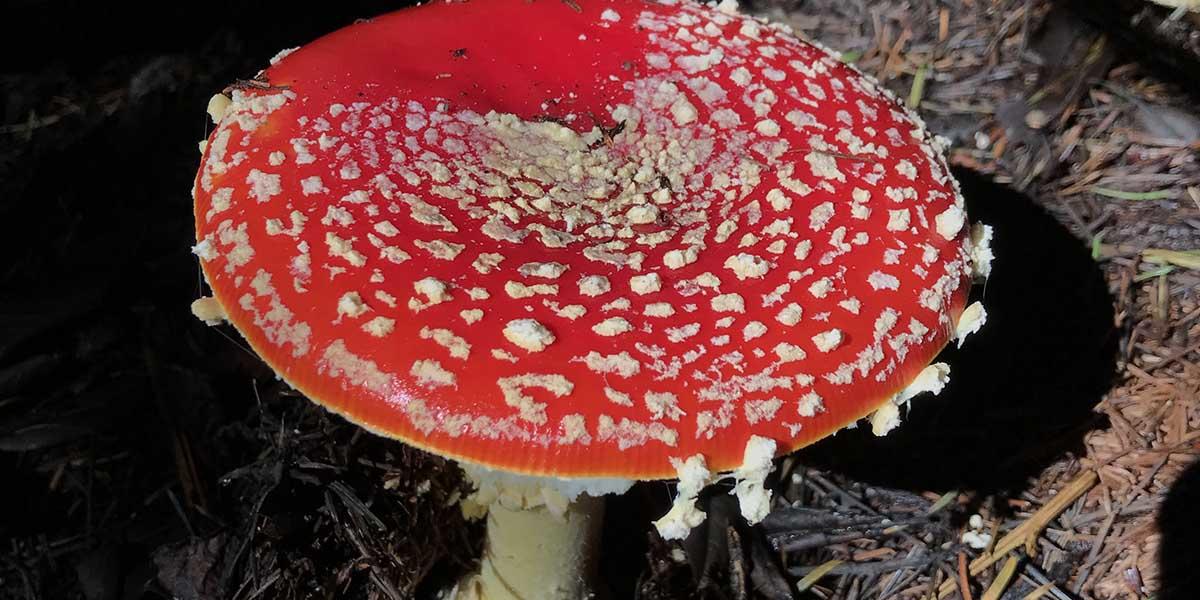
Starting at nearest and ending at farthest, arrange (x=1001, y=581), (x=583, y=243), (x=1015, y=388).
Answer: (x=583, y=243), (x=1001, y=581), (x=1015, y=388)

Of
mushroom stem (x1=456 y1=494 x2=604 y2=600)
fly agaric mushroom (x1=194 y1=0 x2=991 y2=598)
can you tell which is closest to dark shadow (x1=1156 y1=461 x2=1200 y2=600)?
fly agaric mushroom (x1=194 y1=0 x2=991 y2=598)

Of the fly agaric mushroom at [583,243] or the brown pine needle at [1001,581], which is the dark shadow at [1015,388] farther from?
the fly agaric mushroom at [583,243]

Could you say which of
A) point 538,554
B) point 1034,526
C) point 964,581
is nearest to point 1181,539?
point 1034,526

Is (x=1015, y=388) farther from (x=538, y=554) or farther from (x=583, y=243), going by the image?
(x=583, y=243)

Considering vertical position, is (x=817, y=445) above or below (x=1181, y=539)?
below

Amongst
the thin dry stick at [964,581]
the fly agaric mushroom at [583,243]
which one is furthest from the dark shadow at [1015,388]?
the fly agaric mushroom at [583,243]

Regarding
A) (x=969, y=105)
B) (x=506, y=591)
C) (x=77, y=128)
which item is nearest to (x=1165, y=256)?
(x=969, y=105)

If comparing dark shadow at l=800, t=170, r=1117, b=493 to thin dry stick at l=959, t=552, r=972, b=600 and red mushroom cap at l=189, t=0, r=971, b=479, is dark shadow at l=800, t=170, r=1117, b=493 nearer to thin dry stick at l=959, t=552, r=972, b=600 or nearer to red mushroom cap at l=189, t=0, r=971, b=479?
thin dry stick at l=959, t=552, r=972, b=600
